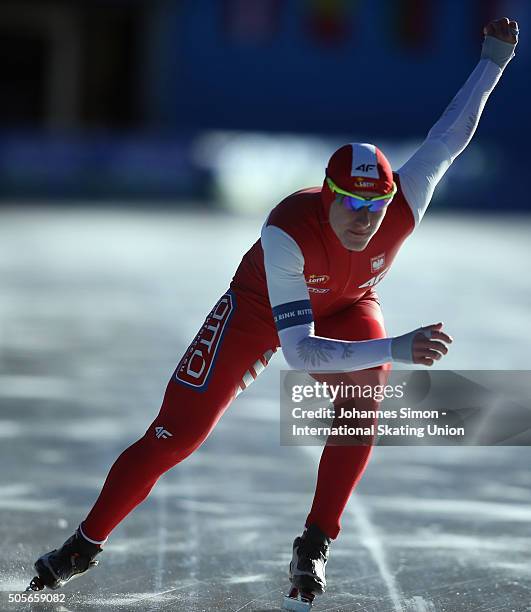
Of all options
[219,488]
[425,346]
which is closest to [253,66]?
[219,488]

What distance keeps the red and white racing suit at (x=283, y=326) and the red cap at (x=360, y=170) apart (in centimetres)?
18

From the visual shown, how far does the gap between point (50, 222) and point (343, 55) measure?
15.5 meters

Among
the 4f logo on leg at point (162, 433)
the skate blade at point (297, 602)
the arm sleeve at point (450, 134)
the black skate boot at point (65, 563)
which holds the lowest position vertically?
the skate blade at point (297, 602)

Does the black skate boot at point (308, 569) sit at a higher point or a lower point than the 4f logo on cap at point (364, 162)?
lower

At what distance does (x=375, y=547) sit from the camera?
555 centimetres

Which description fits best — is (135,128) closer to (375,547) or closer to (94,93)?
(94,93)

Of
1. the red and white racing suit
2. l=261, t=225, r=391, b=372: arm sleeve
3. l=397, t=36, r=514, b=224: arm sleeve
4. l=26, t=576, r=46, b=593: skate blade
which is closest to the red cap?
the red and white racing suit

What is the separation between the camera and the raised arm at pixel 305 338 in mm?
4199

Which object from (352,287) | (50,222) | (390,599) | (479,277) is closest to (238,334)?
(352,287)

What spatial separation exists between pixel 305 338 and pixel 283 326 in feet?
0.36

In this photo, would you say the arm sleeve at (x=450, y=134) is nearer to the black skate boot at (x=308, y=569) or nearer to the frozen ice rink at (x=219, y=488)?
the black skate boot at (x=308, y=569)

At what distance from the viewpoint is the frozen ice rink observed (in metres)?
4.94

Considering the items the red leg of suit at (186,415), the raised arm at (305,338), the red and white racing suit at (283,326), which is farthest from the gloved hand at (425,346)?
the red leg of suit at (186,415)

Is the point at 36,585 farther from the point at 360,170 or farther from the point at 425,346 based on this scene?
the point at 360,170
